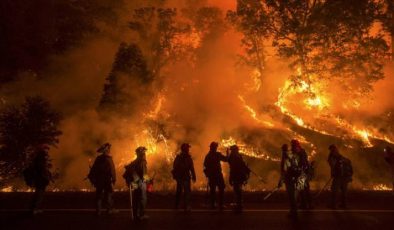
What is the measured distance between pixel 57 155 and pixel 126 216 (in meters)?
11.1

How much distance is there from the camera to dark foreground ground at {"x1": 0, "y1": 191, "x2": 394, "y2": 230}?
368 inches

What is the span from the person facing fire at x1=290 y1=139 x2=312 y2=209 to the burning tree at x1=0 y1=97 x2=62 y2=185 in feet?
36.1

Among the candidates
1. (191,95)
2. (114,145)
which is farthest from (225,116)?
(114,145)

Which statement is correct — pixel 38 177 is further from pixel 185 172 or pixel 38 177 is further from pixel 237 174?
pixel 237 174

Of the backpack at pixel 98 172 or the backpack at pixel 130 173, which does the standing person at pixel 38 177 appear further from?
the backpack at pixel 130 173

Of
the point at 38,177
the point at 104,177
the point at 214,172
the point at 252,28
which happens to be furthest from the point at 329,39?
the point at 38,177

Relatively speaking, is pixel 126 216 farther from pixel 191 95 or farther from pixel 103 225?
pixel 191 95

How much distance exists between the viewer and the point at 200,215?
35.5 feet

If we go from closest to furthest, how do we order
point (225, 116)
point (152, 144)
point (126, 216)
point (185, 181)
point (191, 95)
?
point (126, 216)
point (185, 181)
point (152, 144)
point (225, 116)
point (191, 95)

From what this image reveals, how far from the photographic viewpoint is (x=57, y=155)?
20641 millimetres

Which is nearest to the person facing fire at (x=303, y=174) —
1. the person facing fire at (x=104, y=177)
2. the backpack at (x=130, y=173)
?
the backpack at (x=130, y=173)

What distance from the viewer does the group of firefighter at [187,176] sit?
10242 mm

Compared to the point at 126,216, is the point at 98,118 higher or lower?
higher

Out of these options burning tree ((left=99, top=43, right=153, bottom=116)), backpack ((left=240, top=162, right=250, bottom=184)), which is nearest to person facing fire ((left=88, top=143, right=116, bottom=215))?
backpack ((left=240, top=162, right=250, bottom=184))
